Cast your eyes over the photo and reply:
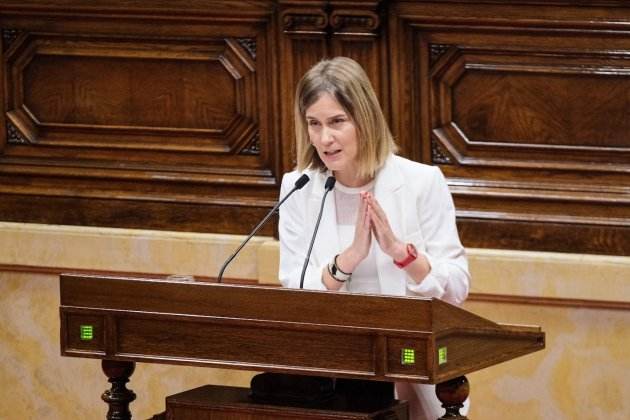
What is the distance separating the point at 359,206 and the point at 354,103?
0.95 feet

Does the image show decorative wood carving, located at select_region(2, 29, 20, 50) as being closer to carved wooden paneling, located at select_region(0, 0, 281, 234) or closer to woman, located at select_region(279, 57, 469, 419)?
carved wooden paneling, located at select_region(0, 0, 281, 234)

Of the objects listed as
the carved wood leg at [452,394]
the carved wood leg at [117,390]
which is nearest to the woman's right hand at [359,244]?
the carved wood leg at [452,394]

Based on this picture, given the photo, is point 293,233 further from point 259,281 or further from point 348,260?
point 259,281

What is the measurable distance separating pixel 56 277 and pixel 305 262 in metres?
2.32

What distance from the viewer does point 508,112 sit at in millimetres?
5766

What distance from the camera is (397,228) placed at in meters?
4.47

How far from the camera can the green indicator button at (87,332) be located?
4.27 meters

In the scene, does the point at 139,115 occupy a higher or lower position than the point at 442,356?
higher

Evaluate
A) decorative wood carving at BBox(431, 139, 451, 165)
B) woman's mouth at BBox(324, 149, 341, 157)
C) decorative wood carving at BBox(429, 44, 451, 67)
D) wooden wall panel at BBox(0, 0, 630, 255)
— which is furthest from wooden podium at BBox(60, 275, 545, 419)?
decorative wood carving at BBox(429, 44, 451, 67)

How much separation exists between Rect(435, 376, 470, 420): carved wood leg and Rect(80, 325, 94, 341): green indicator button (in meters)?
0.94

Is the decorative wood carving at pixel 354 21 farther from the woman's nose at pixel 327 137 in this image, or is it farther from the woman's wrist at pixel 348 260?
the woman's wrist at pixel 348 260

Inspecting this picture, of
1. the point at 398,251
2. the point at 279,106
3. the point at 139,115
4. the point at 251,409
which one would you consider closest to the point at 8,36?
the point at 139,115

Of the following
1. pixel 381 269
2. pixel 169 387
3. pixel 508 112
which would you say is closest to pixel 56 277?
pixel 169 387

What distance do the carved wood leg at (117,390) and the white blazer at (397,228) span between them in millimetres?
517
